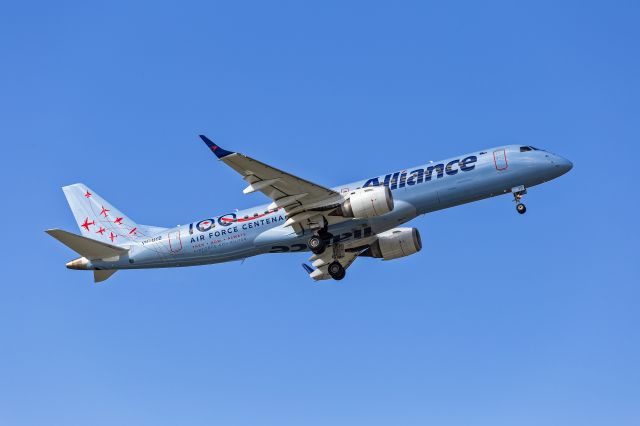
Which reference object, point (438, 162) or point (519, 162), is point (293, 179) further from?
point (519, 162)

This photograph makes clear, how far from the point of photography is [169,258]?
5844cm

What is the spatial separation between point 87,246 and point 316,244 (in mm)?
13238

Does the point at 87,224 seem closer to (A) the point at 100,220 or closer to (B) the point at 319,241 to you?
(A) the point at 100,220

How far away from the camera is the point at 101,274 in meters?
59.6

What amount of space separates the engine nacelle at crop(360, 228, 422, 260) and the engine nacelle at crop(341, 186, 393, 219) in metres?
7.90

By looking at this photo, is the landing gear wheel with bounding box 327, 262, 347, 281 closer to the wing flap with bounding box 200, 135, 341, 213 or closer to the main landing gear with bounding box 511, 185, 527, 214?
the wing flap with bounding box 200, 135, 341, 213

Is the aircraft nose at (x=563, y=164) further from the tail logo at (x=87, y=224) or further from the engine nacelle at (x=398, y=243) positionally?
the tail logo at (x=87, y=224)

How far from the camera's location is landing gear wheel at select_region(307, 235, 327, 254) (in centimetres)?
5559

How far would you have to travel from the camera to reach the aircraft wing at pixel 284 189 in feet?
165

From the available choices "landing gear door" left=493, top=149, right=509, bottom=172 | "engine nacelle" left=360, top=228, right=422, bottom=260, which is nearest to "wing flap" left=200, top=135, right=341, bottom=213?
"engine nacelle" left=360, top=228, right=422, bottom=260

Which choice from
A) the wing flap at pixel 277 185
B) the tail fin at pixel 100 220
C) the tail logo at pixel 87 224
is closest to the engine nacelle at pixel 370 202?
the wing flap at pixel 277 185

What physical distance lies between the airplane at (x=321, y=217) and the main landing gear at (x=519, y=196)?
0.05 metres

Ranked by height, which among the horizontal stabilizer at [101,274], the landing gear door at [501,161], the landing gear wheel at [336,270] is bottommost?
the landing gear wheel at [336,270]

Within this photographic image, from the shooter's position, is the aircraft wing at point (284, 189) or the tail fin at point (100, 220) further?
the tail fin at point (100, 220)
